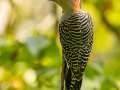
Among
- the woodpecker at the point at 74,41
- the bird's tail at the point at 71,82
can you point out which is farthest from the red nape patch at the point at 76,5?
the bird's tail at the point at 71,82

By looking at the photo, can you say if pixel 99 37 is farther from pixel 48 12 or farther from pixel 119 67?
pixel 119 67

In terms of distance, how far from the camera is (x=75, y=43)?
0.86m

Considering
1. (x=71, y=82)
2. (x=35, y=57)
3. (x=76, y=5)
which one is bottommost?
(x=35, y=57)

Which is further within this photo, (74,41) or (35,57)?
(35,57)

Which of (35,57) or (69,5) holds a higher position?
(69,5)

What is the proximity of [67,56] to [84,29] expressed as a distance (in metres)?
0.06

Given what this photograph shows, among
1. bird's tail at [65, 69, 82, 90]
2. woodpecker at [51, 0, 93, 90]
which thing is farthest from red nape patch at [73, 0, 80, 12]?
bird's tail at [65, 69, 82, 90]

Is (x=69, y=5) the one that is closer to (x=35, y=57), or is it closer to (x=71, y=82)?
(x=71, y=82)

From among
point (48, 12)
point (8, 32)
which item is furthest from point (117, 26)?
point (8, 32)

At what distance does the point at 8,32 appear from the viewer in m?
2.68

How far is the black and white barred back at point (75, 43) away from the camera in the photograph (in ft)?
2.79

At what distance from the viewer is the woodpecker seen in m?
0.84

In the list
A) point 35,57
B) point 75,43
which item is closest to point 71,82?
point 75,43

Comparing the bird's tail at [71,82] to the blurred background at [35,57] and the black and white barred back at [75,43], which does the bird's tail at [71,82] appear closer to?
the black and white barred back at [75,43]
